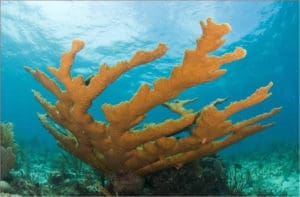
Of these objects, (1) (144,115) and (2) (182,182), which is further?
(2) (182,182)

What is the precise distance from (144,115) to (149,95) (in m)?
0.35

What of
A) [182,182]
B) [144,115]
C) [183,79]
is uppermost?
[183,79]

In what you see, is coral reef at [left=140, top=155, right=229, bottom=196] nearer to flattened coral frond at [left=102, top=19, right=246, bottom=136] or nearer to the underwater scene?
the underwater scene

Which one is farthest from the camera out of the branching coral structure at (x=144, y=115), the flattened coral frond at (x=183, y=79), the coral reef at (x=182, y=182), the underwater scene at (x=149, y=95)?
the coral reef at (x=182, y=182)

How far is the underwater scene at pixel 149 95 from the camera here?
3.25 metres

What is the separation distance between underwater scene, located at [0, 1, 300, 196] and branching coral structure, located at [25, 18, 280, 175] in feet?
0.04

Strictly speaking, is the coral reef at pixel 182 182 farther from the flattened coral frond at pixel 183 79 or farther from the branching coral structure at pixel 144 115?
→ the flattened coral frond at pixel 183 79

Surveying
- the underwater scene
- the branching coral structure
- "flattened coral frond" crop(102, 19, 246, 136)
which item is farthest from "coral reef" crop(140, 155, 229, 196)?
"flattened coral frond" crop(102, 19, 246, 136)

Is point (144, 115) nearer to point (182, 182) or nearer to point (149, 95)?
point (149, 95)

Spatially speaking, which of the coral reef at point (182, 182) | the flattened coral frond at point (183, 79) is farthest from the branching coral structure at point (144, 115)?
the coral reef at point (182, 182)

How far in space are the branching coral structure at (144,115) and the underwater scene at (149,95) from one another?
0.04ft

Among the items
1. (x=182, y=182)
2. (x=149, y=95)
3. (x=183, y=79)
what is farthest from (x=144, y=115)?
(x=182, y=182)

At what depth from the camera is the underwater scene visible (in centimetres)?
325

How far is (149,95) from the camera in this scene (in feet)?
10.5
